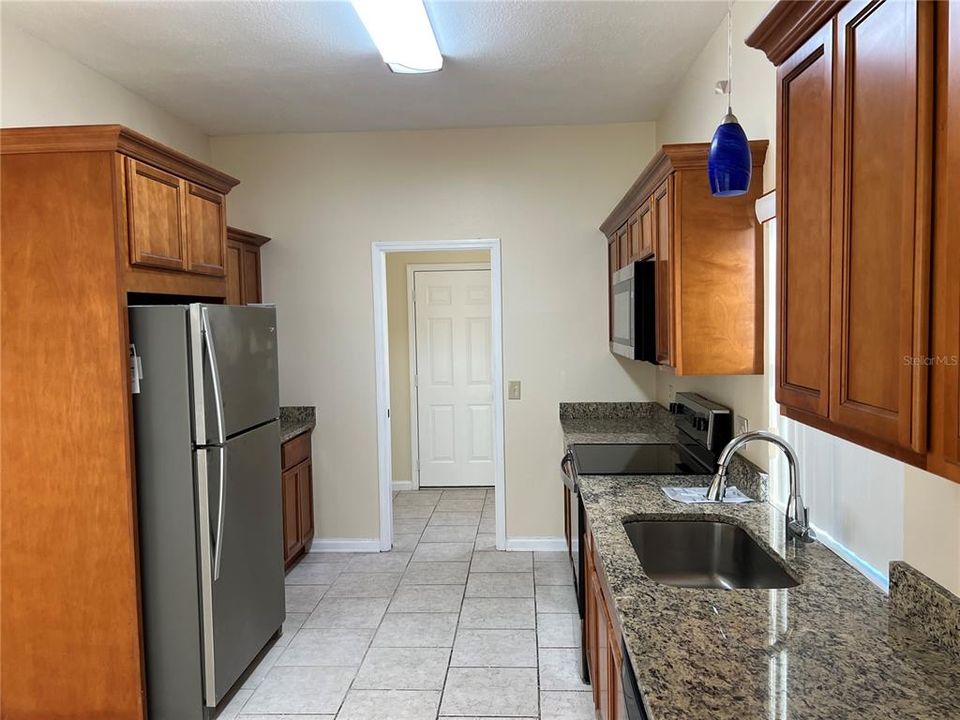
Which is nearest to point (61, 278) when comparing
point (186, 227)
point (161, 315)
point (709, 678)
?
point (161, 315)

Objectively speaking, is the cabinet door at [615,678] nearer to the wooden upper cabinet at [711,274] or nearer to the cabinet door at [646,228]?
the wooden upper cabinet at [711,274]

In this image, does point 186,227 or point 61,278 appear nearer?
point 61,278

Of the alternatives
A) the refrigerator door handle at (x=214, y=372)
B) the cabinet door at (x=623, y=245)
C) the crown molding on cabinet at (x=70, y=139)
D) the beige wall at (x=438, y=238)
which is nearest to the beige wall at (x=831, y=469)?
the cabinet door at (x=623, y=245)

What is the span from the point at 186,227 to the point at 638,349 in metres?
2.00

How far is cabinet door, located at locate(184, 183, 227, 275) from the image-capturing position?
9.27ft

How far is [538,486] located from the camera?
454cm

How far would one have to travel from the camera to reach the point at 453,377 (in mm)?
6211

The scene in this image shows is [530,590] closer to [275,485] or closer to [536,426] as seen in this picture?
[536,426]

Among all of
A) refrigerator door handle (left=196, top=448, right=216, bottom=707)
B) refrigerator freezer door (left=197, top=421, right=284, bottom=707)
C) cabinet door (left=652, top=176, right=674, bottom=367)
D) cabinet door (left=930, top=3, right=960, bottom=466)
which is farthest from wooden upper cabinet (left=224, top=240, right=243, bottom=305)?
cabinet door (left=930, top=3, right=960, bottom=466)

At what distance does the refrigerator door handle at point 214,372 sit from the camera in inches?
98.0

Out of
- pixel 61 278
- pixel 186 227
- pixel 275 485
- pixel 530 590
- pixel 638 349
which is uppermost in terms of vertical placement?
pixel 186 227

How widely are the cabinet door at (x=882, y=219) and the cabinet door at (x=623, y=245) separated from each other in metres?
2.27

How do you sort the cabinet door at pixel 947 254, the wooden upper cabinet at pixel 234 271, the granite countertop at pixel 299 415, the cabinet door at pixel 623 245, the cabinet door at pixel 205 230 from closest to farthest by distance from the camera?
the cabinet door at pixel 947 254
the cabinet door at pixel 205 230
the cabinet door at pixel 623 245
the wooden upper cabinet at pixel 234 271
the granite countertop at pixel 299 415

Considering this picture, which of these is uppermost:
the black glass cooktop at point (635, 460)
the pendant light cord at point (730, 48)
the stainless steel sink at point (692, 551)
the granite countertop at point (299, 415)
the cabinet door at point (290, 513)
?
the pendant light cord at point (730, 48)
